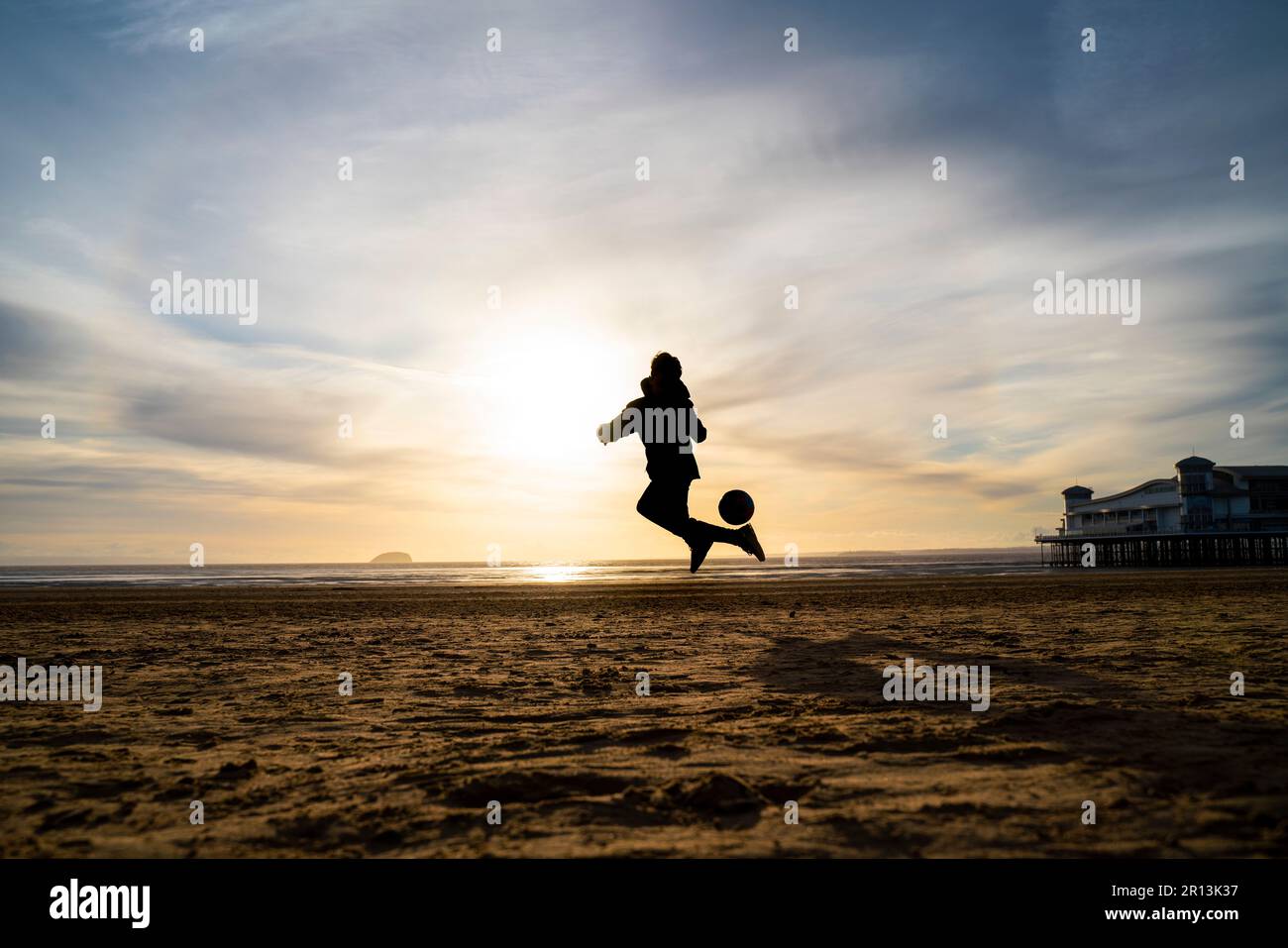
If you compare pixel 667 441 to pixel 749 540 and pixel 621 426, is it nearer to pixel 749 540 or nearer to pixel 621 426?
pixel 621 426

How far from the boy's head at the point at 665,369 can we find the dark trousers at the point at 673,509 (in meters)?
1.27

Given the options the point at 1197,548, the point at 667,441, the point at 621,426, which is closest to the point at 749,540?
A: the point at 667,441

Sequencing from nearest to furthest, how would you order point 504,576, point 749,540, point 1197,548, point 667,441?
point 667,441 < point 749,540 < point 504,576 < point 1197,548

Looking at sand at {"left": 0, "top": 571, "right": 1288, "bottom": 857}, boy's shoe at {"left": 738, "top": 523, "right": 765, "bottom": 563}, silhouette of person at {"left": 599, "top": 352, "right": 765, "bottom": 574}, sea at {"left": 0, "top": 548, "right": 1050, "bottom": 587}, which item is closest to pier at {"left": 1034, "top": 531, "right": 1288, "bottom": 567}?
sea at {"left": 0, "top": 548, "right": 1050, "bottom": 587}

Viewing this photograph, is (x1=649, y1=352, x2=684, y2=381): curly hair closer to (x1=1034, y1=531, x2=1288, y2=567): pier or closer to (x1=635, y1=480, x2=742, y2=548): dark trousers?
(x1=635, y1=480, x2=742, y2=548): dark trousers

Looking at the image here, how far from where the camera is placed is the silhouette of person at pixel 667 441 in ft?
30.4

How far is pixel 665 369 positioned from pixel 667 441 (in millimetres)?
901

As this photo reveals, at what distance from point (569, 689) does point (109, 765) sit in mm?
2987

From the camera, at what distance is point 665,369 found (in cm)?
928
